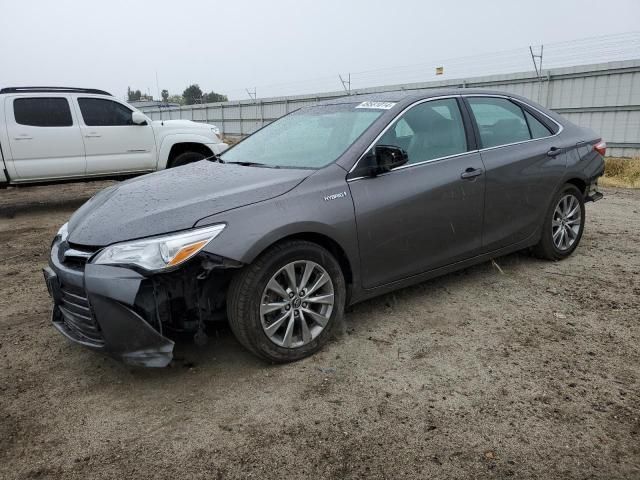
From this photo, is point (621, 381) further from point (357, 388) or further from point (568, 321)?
point (357, 388)

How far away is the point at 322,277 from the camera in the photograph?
3156mm

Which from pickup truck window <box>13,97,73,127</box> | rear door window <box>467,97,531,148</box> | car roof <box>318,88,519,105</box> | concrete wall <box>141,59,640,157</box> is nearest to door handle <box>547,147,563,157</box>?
rear door window <box>467,97,531,148</box>

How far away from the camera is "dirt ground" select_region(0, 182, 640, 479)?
2295mm

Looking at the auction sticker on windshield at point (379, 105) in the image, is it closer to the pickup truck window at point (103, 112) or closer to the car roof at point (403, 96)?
the car roof at point (403, 96)

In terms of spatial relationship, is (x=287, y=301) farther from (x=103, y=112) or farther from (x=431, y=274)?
(x=103, y=112)

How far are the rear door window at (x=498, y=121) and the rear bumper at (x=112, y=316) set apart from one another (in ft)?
9.41

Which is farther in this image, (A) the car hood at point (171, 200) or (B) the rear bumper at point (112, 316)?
(A) the car hood at point (171, 200)

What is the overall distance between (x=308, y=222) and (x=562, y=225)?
115 inches

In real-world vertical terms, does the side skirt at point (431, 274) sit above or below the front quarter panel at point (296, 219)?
below

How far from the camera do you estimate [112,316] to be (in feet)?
8.87

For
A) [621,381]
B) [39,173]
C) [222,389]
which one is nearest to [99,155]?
[39,173]

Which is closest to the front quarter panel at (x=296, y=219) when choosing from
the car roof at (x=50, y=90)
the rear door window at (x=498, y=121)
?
the rear door window at (x=498, y=121)

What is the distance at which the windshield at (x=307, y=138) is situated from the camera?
3.58m

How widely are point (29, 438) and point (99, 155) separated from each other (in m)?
6.63
